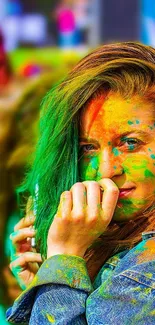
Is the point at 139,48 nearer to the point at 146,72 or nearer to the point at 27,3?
the point at 146,72

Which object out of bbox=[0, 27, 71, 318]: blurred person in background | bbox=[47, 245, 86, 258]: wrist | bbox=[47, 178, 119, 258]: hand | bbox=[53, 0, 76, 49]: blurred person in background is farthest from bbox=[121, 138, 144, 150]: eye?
bbox=[53, 0, 76, 49]: blurred person in background

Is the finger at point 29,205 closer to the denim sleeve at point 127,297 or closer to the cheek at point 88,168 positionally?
the cheek at point 88,168

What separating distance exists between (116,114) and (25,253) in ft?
1.47

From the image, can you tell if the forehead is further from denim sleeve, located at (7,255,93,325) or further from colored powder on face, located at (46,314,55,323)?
colored powder on face, located at (46,314,55,323)

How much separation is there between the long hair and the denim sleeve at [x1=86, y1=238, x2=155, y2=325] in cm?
15

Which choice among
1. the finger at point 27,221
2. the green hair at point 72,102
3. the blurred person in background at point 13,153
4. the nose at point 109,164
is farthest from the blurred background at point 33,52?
the nose at point 109,164

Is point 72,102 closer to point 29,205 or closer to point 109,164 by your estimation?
point 109,164

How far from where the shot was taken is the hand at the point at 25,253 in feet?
5.53

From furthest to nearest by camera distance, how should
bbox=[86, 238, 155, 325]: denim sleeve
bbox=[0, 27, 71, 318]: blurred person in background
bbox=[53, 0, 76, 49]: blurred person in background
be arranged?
1. bbox=[53, 0, 76, 49]: blurred person in background
2. bbox=[0, 27, 71, 318]: blurred person in background
3. bbox=[86, 238, 155, 325]: denim sleeve

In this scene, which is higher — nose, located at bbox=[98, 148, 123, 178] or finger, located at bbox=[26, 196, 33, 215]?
nose, located at bbox=[98, 148, 123, 178]

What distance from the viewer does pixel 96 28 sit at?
752 cm

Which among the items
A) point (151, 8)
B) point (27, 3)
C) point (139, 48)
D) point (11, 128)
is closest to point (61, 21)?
point (27, 3)

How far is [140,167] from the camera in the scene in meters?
1.48

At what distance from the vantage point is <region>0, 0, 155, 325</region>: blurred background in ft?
9.05
